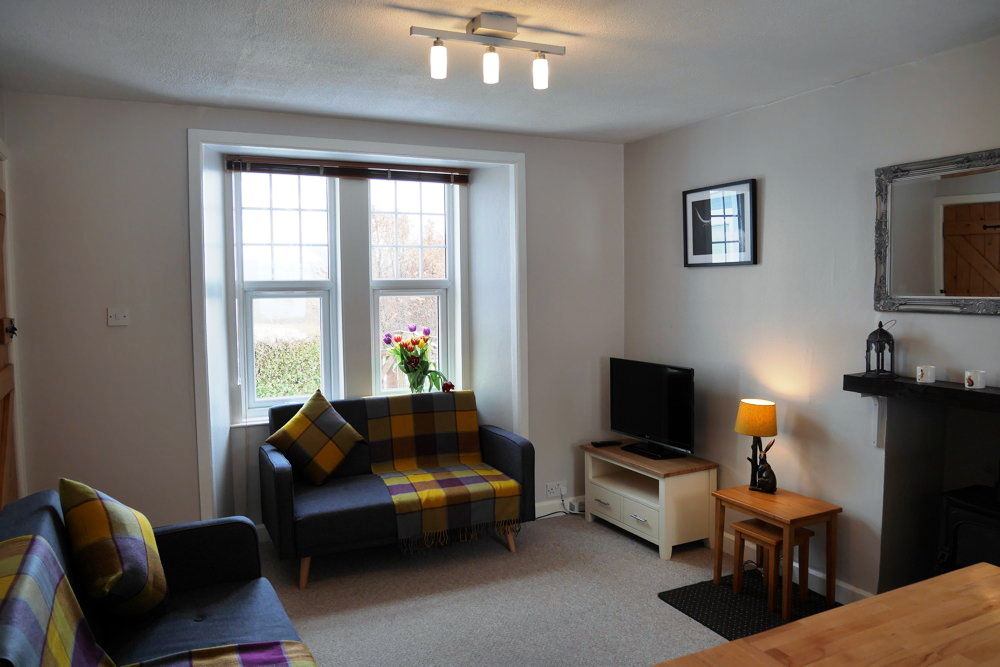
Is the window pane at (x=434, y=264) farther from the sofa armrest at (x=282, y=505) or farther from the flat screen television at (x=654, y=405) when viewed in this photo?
the sofa armrest at (x=282, y=505)

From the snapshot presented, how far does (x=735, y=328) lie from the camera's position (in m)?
3.83

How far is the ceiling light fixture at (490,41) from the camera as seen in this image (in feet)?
7.82

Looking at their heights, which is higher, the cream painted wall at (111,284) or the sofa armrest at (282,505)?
the cream painted wall at (111,284)

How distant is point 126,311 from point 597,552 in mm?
2785

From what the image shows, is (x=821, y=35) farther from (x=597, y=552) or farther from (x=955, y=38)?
(x=597, y=552)

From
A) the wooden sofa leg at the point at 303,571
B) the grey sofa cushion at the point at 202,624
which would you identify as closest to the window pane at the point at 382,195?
the wooden sofa leg at the point at 303,571

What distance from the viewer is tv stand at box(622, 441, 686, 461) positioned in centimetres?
408

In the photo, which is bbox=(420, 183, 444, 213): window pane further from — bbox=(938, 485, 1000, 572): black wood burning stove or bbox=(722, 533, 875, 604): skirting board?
bbox=(938, 485, 1000, 572): black wood burning stove

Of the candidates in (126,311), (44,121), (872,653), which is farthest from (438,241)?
(872,653)

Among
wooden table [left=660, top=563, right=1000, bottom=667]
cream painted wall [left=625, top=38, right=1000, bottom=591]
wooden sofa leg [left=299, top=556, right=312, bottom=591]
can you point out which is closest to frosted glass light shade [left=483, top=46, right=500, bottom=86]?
cream painted wall [left=625, top=38, right=1000, bottom=591]

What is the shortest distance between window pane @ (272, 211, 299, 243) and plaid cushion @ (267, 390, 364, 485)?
1003mm

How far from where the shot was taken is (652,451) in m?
4.16

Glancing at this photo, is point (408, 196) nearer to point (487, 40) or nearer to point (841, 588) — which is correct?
point (487, 40)

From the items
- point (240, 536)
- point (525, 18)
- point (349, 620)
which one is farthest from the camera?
point (349, 620)
